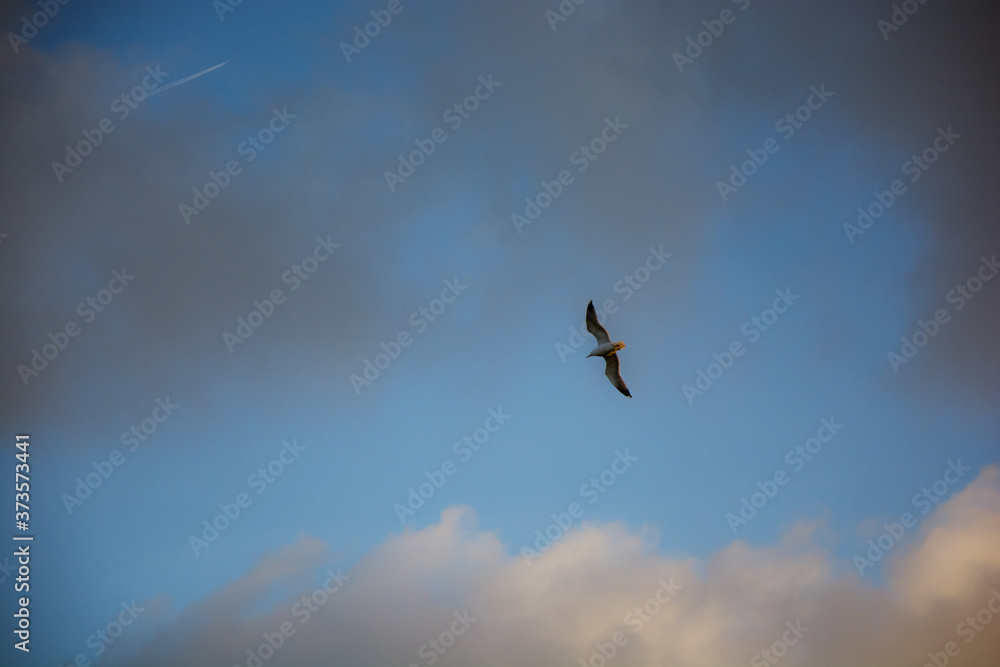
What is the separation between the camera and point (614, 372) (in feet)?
232

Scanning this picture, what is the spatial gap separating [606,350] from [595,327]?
2.21 meters

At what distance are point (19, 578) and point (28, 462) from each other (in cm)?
1014

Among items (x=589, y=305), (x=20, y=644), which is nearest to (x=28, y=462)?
(x=20, y=644)

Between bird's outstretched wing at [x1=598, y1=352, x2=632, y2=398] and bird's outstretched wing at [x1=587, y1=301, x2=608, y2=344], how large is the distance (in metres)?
1.25

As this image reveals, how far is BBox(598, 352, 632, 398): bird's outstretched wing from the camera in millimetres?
70162

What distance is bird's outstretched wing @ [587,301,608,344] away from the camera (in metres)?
69.9

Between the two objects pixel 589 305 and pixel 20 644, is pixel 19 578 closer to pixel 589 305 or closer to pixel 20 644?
pixel 20 644

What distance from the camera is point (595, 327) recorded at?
2771 inches

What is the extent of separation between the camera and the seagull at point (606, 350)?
69125 millimetres

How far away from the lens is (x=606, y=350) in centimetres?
6900

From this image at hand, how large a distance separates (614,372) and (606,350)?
249 cm

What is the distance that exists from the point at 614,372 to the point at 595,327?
3.53 meters

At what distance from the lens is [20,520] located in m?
77.2

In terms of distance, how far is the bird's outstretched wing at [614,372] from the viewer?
7016 centimetres
